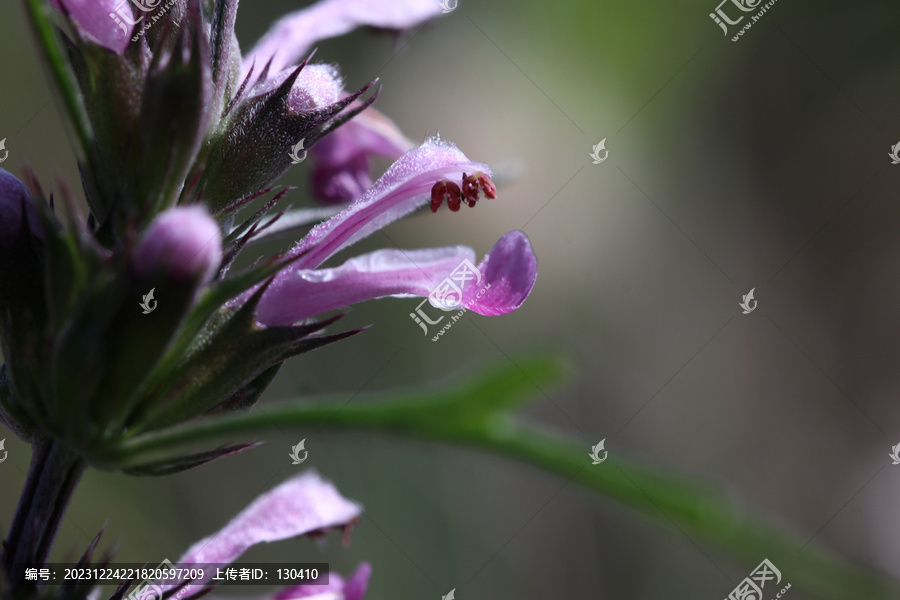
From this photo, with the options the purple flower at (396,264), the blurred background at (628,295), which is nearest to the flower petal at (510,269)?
the purple flower at (396,264)

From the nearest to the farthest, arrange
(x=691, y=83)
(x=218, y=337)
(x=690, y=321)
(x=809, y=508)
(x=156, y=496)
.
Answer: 1. (x=218, y=337)
2. (x=156, y=496)
3. (x=809, y=508)
4. (x=690, y=321)
5. (x=691, y=83)

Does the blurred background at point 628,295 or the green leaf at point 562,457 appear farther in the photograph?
the blurred background at point 628,295

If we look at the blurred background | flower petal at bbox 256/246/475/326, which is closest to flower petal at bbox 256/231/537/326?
flower petal at bbox 256/246/475/326

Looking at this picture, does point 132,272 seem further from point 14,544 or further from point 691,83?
A: point 691,83

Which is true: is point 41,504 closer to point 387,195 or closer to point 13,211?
point 13,211

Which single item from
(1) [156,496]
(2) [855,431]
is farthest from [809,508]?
(1) [156,496]

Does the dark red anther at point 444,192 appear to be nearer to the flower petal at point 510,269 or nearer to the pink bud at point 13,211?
the flower petal at point 510,269

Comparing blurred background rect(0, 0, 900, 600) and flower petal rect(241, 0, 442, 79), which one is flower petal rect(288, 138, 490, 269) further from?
blurred background rect(0, 0, 900, 600)
